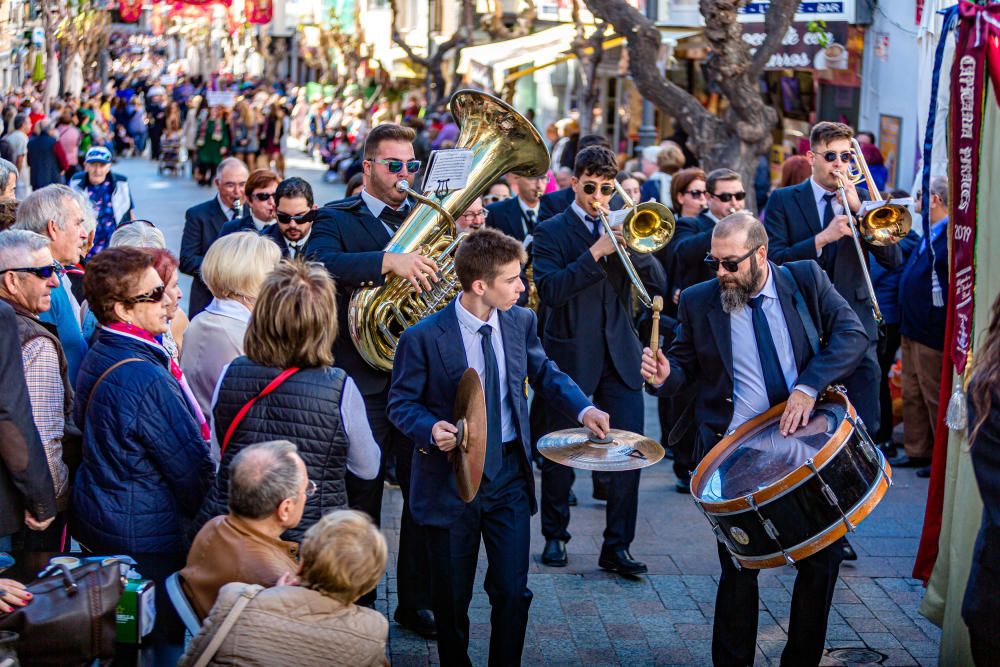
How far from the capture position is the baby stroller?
2991cm

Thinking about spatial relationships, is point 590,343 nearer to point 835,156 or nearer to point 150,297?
point 835,156

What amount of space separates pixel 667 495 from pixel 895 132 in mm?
8343

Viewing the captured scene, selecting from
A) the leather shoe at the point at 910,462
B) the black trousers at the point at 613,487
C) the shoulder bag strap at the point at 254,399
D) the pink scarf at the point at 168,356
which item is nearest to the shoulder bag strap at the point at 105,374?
the pink scarf at the point at 168,356

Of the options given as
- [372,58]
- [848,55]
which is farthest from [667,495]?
[372,58]

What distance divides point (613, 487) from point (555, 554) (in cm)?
51

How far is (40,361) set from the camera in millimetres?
4844

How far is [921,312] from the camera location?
8.50 metres

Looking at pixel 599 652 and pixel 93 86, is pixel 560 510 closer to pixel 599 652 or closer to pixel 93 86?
pixel 599 652

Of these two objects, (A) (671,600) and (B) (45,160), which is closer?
(A) (671,600)

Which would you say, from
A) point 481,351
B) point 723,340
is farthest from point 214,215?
point 723,340

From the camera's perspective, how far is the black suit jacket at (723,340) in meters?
5.32

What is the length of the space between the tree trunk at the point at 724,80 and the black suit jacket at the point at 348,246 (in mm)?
5887

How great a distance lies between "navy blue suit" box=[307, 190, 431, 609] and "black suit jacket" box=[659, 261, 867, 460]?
1.29 meters

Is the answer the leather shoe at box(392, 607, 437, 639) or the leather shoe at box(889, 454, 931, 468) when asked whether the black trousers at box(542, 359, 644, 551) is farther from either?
the leather shoe at box(889, 454, 931, 468)
